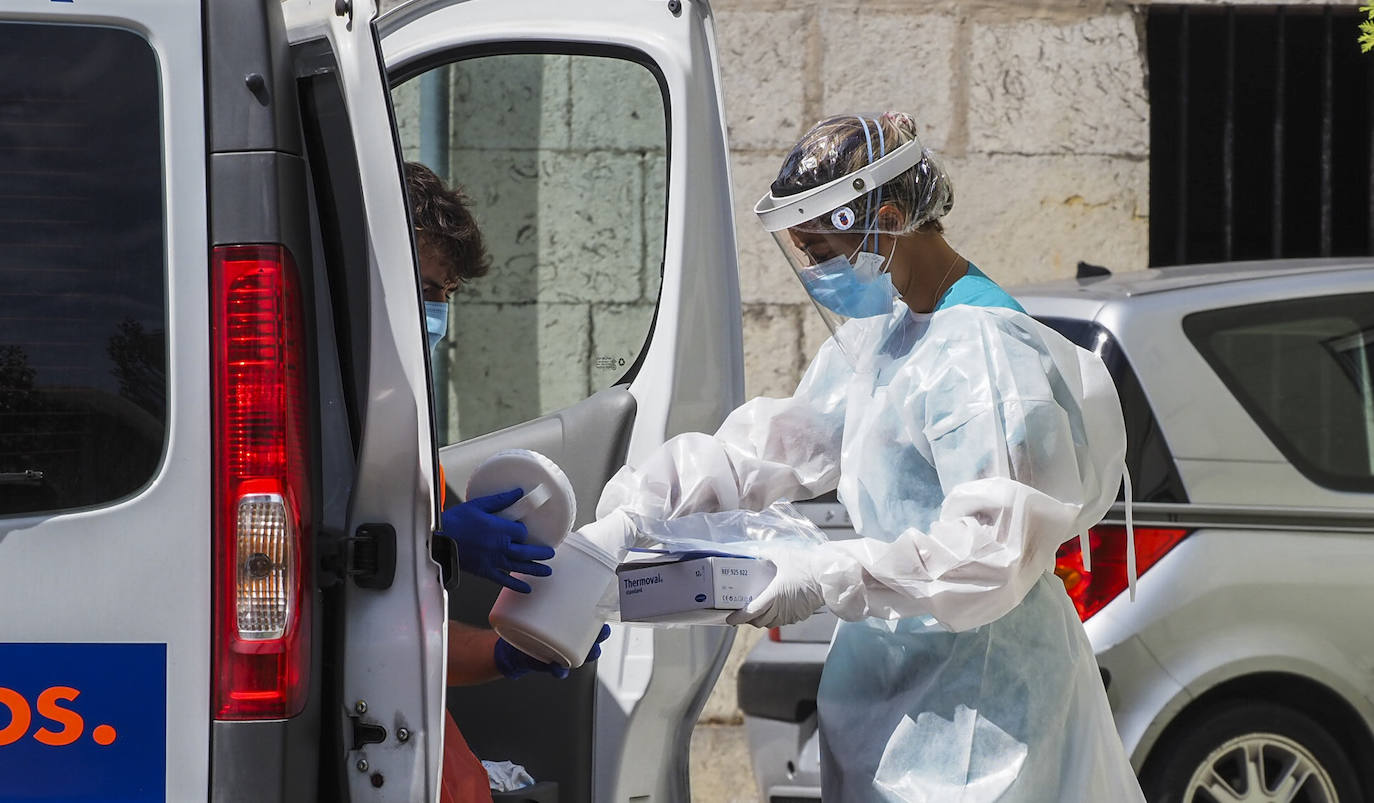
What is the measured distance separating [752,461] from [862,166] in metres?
0.56

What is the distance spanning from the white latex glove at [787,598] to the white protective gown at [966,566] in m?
0.01

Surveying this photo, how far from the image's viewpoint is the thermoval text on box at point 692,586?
2.23 m

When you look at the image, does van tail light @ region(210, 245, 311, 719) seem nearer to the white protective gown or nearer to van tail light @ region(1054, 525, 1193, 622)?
the white protective gown

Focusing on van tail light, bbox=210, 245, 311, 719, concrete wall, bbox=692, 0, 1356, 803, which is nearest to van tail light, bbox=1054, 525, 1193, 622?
van tail light, bbox=210, 245, 311, 719

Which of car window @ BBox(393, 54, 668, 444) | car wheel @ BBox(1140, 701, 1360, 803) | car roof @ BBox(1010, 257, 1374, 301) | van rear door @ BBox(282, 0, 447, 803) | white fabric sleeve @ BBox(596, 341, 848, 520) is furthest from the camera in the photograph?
car roof @ BBox(1010, 257, 1374, 301)

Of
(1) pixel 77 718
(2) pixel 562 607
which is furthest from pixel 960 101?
(1) pixel 77 718

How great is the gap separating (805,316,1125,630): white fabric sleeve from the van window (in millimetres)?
947

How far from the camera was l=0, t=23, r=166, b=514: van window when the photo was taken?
6.18ft

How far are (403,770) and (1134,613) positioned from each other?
2185 mm

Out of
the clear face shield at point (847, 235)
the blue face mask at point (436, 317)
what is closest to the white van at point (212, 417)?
the blue face mask at point (436, 317)

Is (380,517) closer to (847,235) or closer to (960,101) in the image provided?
(847,235)

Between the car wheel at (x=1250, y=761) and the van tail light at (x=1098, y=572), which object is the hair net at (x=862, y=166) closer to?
the van tail light at (x=1098, y=572)

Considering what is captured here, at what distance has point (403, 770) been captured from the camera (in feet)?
6.53

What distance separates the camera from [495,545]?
89.3 inches
